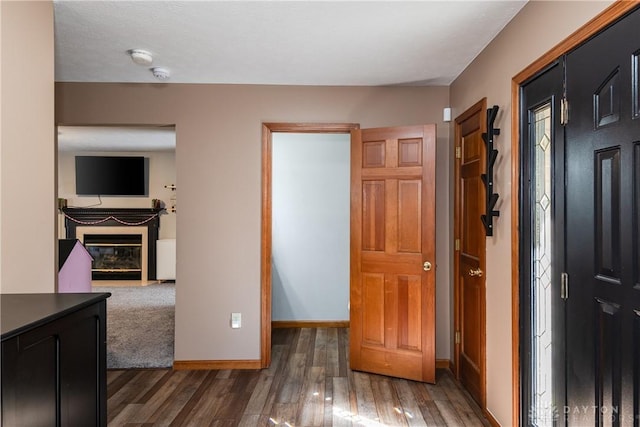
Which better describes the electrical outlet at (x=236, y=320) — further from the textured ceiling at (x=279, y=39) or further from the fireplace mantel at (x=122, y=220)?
the fireplace mantel at (x=122, y=220)

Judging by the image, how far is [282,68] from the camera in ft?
9.58

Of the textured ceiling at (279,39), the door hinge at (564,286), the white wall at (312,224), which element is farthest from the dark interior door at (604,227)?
the white wall at (312,224)

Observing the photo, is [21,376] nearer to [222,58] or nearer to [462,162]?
[222,58]

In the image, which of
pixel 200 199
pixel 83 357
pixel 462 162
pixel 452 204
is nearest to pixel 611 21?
pixel 462 162

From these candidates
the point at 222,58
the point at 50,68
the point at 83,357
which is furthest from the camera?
the point at 222,58

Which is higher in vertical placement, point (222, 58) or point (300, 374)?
point (222, 58)

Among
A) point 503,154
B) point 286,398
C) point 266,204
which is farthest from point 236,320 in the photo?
point 503,154

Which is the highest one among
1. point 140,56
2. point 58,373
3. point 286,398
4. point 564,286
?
point 140,56

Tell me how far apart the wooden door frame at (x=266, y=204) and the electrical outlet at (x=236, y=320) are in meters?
0.18

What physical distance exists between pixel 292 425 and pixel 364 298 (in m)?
1.17

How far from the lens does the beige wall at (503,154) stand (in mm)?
1916

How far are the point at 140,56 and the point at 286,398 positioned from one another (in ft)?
A: 8.53

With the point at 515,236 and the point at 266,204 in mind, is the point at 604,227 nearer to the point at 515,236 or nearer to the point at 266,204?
the point at 515,236

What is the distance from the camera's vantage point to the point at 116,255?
7.10 meters
